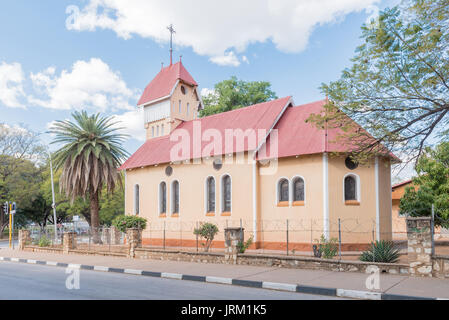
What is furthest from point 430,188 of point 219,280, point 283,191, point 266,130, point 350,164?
point 219,280

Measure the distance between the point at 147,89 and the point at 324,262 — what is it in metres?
23.5

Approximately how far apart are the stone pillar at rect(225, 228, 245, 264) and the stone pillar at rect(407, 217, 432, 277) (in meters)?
6.06

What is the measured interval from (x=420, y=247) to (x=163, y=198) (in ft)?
59.8

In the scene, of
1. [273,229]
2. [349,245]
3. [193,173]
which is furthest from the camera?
[193,173]

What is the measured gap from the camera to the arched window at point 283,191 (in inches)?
811

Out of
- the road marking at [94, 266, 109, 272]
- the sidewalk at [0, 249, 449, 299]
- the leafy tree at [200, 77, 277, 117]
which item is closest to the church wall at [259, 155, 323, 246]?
the sidewalk at [0, 249, 449, 299]

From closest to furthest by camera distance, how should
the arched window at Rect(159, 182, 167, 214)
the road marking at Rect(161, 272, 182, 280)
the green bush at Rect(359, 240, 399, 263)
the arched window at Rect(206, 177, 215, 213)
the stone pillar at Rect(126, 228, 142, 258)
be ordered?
1. the green bush at Rect(359, 240, 399, 263)
2. the road marking at Rect(161, 272, 182, 280)
3. the stone pillar at Rect(126, 228, 142, 258)
4. the arched window at Rect(206, 177, 215, 213)
5. the arched window at Rect(159, 182, 167, 214)

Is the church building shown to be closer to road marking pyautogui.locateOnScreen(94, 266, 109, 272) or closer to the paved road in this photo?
road marking pyautogui.locateOnScreen(94, 266, 109, 272)

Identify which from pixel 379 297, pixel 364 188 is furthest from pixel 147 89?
pixel 379 297

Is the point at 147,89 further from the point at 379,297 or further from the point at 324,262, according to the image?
the point at 379,297

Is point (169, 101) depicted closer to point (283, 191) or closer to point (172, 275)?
point (283, 191)

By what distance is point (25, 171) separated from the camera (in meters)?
47.1

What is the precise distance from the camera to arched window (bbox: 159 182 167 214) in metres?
26.2

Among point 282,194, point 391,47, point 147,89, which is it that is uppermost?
point 147,89
